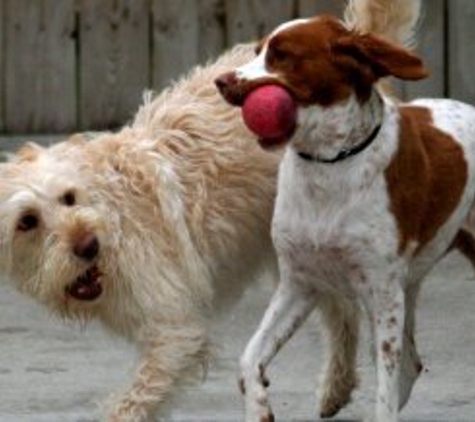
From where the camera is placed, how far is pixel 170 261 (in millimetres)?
7113

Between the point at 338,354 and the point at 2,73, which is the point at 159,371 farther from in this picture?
the point at 2,73

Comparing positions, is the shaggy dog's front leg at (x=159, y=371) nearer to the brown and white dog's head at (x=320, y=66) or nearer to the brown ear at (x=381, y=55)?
the brown and white dog's head at (x=320, y=66)

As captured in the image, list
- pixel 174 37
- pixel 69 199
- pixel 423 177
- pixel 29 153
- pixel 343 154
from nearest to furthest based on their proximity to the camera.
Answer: pixel 343 154 < pixel 423 177 < pixel 69 199 < pixel 29 153 < pixel 174 37

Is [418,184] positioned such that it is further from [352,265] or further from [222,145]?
[222,145]

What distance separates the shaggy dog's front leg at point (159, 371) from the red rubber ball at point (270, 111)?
3.52ft

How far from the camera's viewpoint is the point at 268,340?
21.5ft

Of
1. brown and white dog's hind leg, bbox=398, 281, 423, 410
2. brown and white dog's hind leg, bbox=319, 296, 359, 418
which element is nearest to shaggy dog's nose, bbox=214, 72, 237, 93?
brown and white dog's hind leg, bbox=398, 281, 423, 410

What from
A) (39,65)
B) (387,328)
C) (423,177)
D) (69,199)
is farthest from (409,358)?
(39,65)

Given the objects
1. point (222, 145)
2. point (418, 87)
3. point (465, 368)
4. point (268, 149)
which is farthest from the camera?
point (418, 87)

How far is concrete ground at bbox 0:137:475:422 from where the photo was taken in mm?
7633

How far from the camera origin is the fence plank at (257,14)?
1097 cm

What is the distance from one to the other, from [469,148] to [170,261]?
3.66ft

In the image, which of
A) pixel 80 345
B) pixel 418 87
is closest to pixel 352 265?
pixel 80 345

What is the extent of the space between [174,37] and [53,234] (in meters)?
4.32
